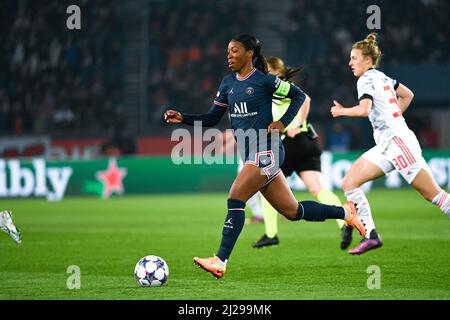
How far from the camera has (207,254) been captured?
33.8 ft

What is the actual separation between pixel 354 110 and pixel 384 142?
2.79ft

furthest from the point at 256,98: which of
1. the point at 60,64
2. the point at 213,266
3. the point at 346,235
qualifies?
the point at 60,64

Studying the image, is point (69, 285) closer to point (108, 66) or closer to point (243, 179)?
point (243, 179)

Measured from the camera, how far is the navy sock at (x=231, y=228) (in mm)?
7750

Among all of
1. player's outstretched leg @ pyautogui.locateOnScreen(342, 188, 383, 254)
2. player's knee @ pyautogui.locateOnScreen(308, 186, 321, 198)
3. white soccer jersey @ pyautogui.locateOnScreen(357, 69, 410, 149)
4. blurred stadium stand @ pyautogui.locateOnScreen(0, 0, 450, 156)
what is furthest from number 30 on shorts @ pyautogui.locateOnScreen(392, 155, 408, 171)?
blurred stadium stand @ pyautogui.locateOnScreen(0, 0, 450, 156)

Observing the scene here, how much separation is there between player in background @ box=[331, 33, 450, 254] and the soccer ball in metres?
2.52

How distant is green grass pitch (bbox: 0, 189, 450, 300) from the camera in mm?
7340

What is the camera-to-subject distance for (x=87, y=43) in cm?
2777

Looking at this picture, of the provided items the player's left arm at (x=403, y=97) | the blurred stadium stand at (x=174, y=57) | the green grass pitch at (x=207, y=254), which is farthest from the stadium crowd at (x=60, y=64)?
the player's left arm at (x=403, y=97)

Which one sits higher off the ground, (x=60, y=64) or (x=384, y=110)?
(x=60, y=64)

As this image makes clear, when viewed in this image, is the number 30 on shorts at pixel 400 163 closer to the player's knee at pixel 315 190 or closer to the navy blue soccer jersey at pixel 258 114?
the navy blue soccer jersey at pixel 258 114

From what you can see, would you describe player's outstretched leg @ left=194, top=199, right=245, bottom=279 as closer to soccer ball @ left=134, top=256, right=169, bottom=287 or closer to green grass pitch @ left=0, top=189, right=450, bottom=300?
green grass pitch @ left=0, top=189, right=450, bottom=300

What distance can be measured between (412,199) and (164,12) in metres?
12.1

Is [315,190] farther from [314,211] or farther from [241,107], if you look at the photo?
[241,107]
